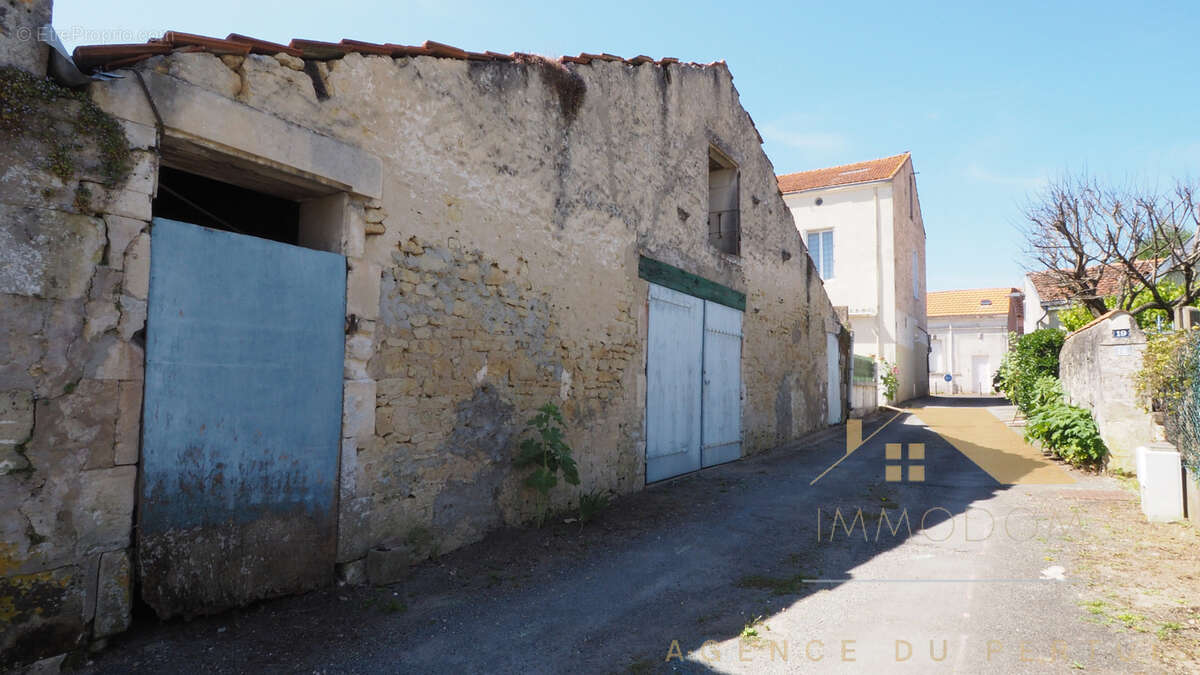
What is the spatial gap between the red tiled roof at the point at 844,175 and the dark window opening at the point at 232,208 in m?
18.0

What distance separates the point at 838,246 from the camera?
798 inches

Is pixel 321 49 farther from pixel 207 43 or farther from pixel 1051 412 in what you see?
pixel 1051 412

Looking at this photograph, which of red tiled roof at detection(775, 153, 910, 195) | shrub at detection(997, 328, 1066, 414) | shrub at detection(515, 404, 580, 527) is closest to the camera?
shrub at detection(515, 404, 580, 527)

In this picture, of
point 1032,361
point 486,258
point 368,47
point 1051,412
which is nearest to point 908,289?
point 1032,361

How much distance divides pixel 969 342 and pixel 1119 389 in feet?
84.0

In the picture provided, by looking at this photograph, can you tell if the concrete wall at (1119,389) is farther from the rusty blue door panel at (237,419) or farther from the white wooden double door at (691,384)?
the rusty blue door panel at (237,419)

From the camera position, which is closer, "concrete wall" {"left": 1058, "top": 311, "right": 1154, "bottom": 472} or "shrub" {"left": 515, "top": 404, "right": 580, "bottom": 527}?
"shrub" {"left": 515, "top": 404, "right": 580, "bottom": 527}

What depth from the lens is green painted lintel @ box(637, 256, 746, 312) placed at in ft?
23.2

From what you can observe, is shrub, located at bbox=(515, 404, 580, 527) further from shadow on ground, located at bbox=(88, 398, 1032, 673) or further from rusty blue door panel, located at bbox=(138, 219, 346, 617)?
rusty blue door panel, located at bbox=(138, 219, 346, 617)

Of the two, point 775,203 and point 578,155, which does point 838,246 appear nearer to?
point 775,203

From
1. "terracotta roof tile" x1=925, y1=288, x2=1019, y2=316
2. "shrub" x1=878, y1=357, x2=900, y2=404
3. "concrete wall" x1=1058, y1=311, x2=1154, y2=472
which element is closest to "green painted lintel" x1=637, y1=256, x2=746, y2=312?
"concrete wall" x1=1058, y1=311, x2=1154, y2=472

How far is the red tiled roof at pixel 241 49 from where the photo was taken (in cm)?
291

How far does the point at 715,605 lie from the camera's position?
3814mm
